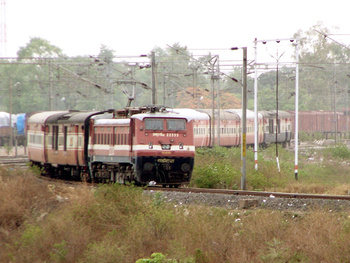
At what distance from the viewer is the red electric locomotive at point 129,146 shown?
19.9m

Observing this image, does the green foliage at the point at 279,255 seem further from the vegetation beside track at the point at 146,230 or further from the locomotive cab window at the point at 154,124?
the locomotive cab window at the point at 154,124

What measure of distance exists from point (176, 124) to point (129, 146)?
73.4 inches

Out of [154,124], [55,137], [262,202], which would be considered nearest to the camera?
[262,202]

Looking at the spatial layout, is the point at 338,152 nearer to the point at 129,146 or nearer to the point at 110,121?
the point at 110,121

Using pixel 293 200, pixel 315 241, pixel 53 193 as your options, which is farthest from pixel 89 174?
pixel 315 241

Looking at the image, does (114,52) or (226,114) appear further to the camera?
(114,52)

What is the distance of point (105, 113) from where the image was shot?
23.4m

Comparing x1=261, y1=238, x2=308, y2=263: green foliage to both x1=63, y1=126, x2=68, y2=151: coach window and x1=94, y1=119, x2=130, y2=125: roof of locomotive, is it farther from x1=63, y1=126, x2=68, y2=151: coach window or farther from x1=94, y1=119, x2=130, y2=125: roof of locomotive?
x1=63, y1=126, x2=68, y2=151: coach window

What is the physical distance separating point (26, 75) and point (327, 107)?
145 ft

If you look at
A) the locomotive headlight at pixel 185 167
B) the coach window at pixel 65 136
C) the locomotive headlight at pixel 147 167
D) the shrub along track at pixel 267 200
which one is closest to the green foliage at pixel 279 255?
the shrub along track at pixel 267 200

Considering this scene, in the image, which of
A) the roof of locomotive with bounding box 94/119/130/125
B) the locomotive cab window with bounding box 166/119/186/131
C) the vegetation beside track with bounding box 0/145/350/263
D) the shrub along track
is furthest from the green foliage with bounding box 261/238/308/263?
the roof of locomotive with bounding box 94/119/130/125

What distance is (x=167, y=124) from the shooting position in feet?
66.4

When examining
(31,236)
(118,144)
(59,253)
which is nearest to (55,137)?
(118,144)

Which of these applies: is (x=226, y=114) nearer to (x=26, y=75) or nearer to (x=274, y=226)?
(x=274, y=226)
